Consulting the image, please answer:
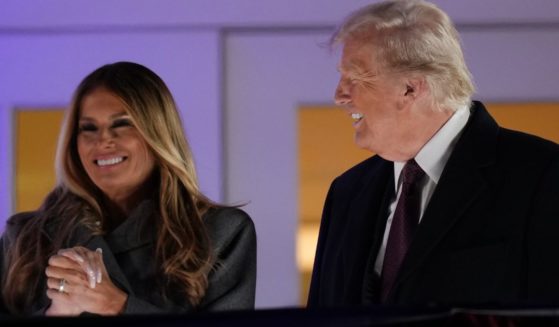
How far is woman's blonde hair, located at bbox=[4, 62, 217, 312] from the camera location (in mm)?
2002

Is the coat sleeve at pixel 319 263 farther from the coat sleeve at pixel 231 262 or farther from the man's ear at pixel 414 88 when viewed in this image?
the man's ear at pixel 414 88

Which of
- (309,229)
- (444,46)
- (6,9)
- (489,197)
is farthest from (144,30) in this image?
(489,197)

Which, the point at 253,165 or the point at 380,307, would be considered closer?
the point at 380,307

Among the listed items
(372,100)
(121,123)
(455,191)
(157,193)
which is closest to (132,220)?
(157,193)

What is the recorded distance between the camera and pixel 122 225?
2.08 meters

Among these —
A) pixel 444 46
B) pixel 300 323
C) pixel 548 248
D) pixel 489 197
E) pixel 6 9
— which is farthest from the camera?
pixel 6 9

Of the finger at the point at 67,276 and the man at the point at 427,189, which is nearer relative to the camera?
the man at the point at 427,189

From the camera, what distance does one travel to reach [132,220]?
6.79ft

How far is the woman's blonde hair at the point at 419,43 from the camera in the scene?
1958 millimetres

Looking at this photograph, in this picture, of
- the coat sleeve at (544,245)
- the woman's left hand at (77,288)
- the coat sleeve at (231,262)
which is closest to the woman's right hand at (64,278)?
the woman's left hand at (77,288)

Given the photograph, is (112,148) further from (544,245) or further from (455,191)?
(544,245)

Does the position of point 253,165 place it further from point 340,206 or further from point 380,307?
point 380,307

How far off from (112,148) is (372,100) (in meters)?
0.50

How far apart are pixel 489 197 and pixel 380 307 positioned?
803mm
